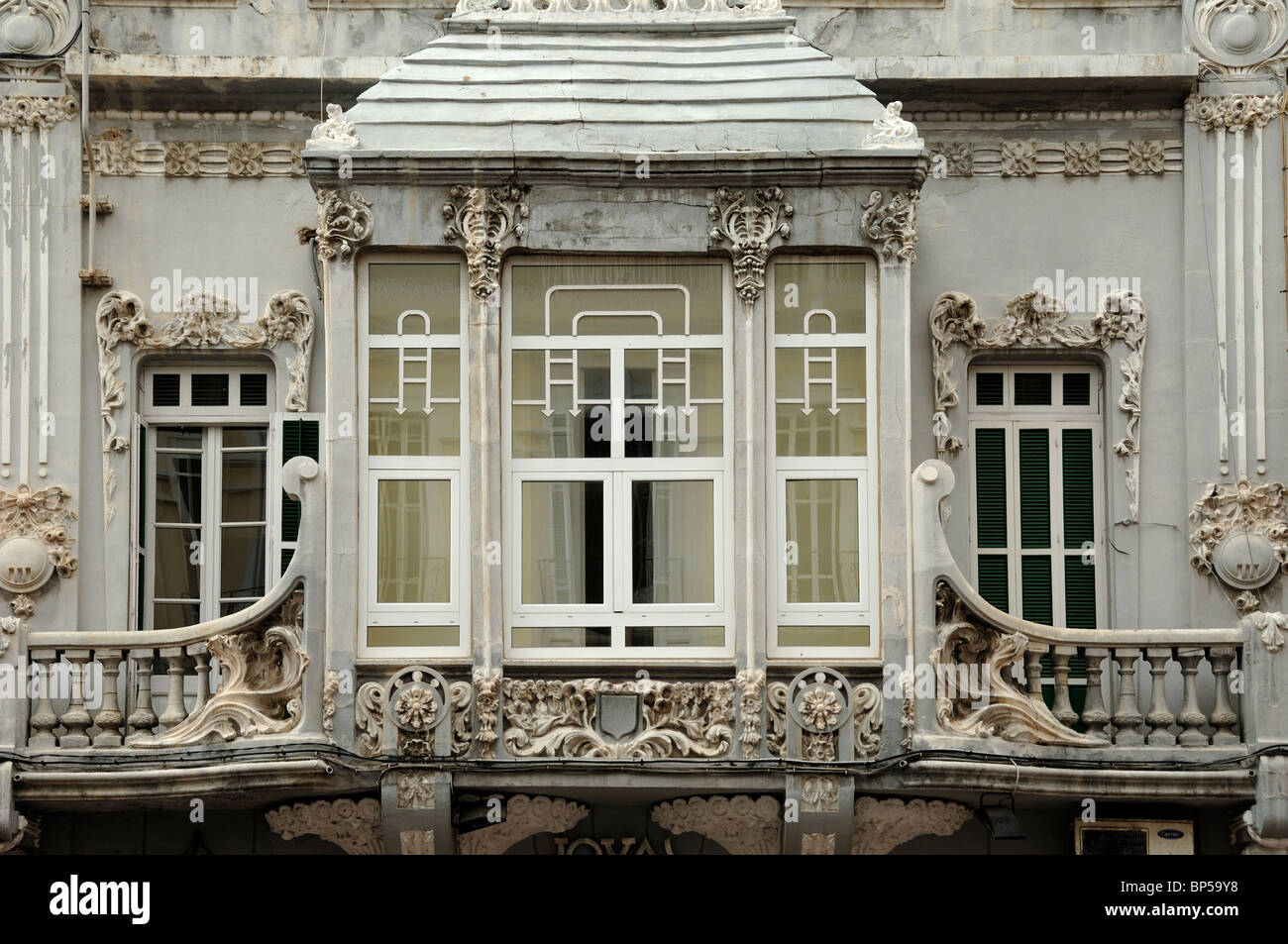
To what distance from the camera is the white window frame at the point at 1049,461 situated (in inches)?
870

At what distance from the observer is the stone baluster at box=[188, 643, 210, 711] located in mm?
20734

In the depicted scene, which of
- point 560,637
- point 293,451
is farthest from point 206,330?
point 560,637

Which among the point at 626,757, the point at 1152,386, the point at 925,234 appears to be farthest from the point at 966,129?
the point at 626,757

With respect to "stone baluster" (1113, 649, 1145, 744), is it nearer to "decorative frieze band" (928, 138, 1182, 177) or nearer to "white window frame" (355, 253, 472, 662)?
"decorative frieze band" (928, 138, 1182, 177)

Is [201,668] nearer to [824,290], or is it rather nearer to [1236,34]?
[824,290]

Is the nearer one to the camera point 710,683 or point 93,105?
point 710,683

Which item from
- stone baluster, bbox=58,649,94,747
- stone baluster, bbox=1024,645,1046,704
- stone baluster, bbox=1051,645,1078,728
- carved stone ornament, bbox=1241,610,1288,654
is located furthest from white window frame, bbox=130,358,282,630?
carved stone ornament, bbox=1241,610,1288,654

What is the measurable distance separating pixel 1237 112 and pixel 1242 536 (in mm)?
3151

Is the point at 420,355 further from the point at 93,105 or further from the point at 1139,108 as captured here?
the point at 1139,108

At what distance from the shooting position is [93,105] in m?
22.4

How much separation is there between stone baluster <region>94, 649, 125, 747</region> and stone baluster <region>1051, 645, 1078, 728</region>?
647 centimetres

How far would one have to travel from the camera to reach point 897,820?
21.0 metres

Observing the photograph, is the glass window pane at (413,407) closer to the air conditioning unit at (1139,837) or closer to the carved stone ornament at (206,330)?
the carved stone ornament at (206,330)

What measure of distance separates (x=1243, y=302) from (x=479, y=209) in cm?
567
